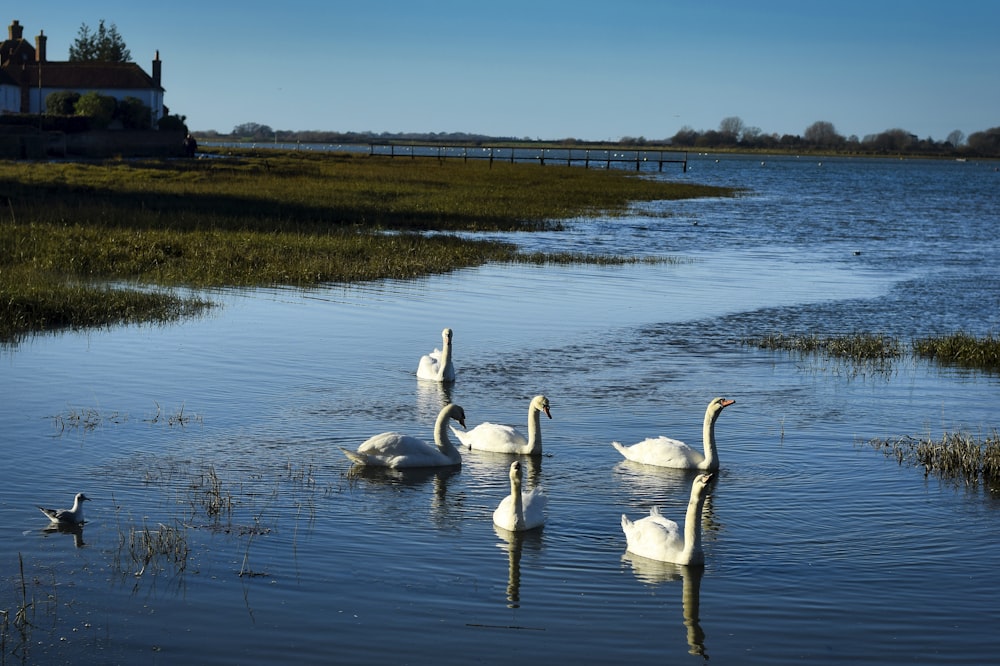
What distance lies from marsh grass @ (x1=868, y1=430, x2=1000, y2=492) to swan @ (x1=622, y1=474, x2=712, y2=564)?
4081mm

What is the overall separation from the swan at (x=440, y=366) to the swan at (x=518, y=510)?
230 inches

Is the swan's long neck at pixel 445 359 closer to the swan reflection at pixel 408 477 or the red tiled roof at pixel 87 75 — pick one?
the swan reflection at pixel 408 477

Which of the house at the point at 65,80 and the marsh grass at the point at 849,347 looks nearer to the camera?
the marsh grass at the point at 849,347

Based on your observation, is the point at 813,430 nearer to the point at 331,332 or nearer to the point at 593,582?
the point at 593,582

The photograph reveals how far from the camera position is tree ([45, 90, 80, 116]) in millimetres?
89375

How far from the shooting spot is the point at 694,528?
9.30 m

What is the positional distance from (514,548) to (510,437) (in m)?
3.10

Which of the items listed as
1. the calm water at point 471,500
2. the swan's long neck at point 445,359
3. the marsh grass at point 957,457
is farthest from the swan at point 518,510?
the swan's long neck at point 445,359

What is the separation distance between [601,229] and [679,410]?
31198 mm

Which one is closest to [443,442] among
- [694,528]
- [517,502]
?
[517,502]

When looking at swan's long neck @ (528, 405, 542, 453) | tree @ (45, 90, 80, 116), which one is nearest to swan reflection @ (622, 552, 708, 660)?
swan's long neck @ (528, 405, 542, 453)

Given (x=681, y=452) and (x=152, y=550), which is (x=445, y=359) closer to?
(x=681, y=452)

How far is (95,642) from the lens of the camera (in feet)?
24.7

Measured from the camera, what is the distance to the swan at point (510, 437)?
495 inches
